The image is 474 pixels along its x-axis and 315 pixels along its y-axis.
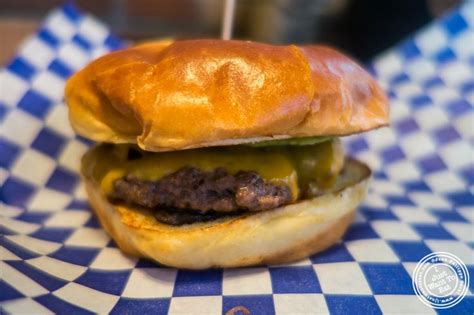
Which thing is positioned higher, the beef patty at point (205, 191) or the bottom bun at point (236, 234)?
the beef patty at point (205, 191)

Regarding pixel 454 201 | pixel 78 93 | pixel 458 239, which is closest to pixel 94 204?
pixel 78 93

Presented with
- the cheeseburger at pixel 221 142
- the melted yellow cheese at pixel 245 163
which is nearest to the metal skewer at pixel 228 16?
the cheeseburger at pixel 221 142

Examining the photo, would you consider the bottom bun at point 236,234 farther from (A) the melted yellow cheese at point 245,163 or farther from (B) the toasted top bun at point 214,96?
(B) the toasted top bun at point 214,96

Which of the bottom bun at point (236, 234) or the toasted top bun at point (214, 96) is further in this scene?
the bottom bun at point (236, 234)

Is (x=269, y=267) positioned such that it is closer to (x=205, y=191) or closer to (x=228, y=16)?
(x=205, y=191)

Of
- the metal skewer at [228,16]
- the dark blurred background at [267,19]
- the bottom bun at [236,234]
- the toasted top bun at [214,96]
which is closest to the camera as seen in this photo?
the toasted top bun at [214,96]

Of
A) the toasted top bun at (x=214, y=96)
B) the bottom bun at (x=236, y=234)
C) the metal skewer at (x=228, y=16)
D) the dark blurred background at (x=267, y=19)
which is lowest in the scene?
the bottom bun at (x=236, y=234)

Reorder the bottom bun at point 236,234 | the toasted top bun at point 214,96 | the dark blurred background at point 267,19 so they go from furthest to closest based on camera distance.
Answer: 1. the dark blurred background at point 267,19
2. the bottom bun at point 236,234
3. the toasted top bun at point 214,96

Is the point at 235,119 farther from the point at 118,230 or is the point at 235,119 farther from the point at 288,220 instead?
the point at 118,230
